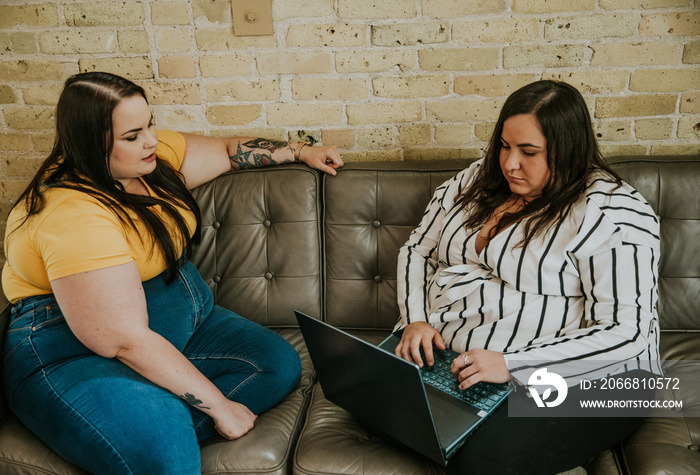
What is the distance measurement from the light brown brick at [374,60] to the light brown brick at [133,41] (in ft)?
2.15

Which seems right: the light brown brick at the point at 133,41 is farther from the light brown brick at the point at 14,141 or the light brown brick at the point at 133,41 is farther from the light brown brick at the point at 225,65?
the light brown brick at the point at 14,141

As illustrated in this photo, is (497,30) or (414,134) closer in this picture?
(497,30)

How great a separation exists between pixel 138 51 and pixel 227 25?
33cm

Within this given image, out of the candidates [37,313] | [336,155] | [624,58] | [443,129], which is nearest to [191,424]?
[37,313]

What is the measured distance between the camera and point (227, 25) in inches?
70.2

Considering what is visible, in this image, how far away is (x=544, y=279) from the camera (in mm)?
1240

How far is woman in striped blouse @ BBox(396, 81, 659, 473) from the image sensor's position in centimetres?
115

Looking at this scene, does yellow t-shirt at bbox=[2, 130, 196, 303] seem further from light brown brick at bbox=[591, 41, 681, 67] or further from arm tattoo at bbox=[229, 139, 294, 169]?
light brown brick at bbox=[591, 41, 681, 67]

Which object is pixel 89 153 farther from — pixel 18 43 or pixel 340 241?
pixel 18 43

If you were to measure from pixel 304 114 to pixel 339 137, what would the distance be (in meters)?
0.15

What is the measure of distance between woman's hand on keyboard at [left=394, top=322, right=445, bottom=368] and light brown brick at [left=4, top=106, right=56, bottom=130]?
4.93 ft

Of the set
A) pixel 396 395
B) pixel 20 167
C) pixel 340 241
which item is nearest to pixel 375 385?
pixel 396 395

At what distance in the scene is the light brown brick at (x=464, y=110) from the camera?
5.94ft

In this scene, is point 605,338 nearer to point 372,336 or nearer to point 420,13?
point 372,336
